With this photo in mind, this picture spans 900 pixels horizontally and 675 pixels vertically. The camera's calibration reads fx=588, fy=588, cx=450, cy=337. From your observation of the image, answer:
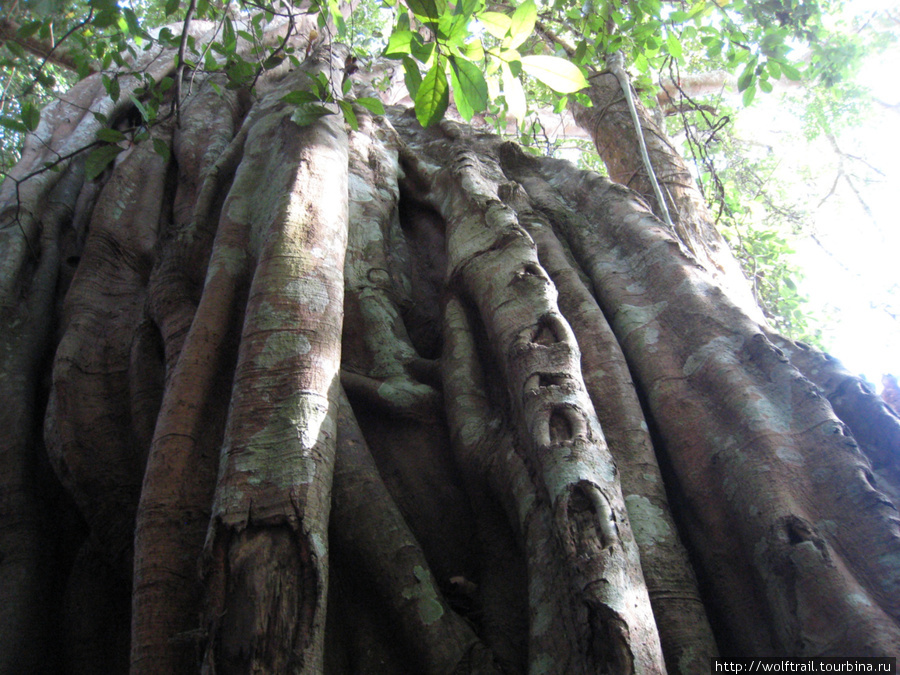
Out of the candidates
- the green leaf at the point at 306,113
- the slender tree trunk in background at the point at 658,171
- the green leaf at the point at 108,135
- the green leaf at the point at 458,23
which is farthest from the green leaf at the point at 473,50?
the slender tree trunk in background at the point at 658,171

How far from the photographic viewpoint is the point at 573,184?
2973 millimetres

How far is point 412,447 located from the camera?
6.30ft

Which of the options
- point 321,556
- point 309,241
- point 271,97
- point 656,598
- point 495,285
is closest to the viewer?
point 321,556

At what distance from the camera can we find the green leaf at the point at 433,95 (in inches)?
51.6

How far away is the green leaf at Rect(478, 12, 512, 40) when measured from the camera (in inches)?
51.8

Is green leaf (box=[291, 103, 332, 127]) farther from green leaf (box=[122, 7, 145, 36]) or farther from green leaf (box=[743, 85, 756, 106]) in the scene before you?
green leaf (box=[743, 85, 756, 106])

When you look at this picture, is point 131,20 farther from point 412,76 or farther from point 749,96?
point 749,96

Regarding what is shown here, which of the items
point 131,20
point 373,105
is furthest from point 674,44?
point 131,20

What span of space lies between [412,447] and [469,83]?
1.12m

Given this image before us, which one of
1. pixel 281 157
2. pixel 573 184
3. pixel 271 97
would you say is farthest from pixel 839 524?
pixel 271 97

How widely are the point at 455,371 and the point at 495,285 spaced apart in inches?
13.1

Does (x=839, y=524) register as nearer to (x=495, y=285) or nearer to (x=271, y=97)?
(x=495, y=285)

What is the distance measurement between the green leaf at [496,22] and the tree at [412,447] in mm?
138

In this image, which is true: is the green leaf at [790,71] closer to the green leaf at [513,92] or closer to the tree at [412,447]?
the tree at [412,447]
